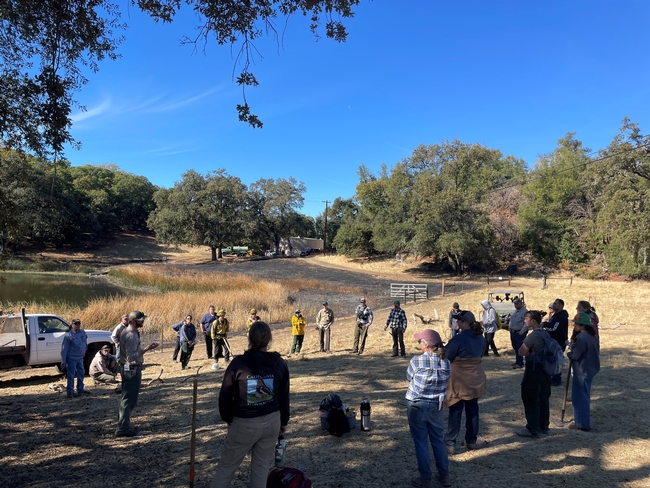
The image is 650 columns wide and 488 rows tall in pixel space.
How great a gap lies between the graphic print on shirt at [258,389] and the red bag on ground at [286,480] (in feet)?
2.58

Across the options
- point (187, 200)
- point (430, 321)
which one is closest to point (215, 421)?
point (430, 321)

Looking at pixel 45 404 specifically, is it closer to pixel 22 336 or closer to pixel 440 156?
pixel 22 336

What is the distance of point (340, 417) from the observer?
5.68m

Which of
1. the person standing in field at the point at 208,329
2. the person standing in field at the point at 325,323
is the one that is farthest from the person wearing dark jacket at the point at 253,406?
Answer: the person standing in field at the point at 208,329

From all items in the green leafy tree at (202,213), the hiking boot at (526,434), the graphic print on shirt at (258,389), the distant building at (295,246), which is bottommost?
the hiking boot at (526,434)

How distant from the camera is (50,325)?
11.3m

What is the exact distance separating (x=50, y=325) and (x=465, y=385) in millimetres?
11472

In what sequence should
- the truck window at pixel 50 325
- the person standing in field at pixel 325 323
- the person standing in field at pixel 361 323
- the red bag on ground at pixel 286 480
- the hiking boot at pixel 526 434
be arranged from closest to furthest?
the red bag on ground at pixel 286 480 → the hiking boot at pixel 526 434 → the truck window at pixel 50 325 → the person standing in field at pixel 361 323 → the person standing in field at pixel 325 323

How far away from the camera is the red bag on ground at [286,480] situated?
11.0ft

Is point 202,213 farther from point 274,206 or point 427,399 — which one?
point 427,399

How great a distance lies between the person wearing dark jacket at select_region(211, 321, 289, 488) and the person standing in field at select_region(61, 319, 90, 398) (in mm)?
6452

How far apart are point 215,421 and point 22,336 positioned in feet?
25.5

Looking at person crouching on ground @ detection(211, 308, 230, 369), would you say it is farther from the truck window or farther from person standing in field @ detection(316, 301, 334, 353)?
the truck window

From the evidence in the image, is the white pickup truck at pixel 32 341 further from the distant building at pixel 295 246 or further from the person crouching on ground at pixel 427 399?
the distant building at pixel 295 246
